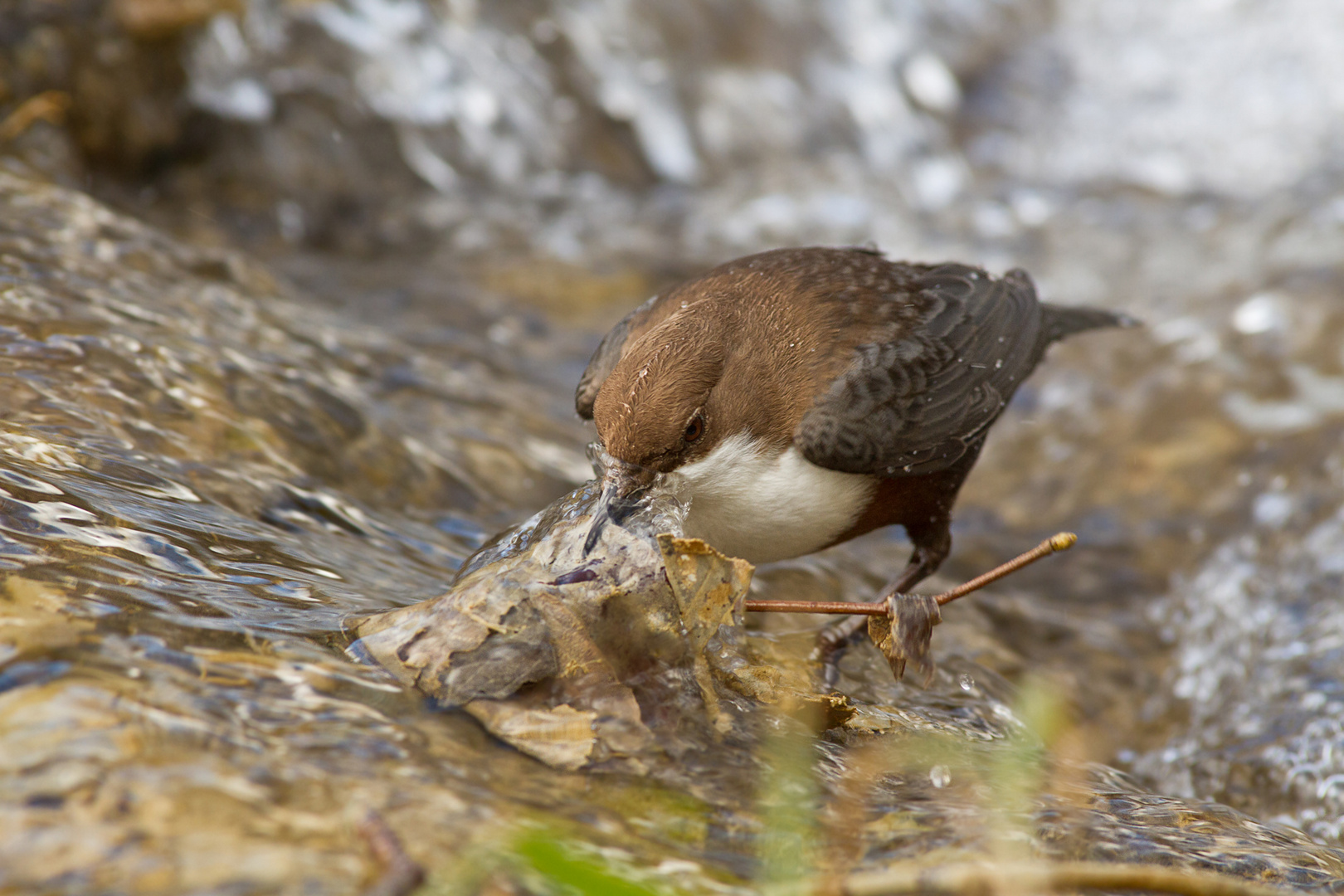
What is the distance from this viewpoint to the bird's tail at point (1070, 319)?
13.8ft

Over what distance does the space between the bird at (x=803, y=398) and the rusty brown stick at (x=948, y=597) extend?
1.36 ft

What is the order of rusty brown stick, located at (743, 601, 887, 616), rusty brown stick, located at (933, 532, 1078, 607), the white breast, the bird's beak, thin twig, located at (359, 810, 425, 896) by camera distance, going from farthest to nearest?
the white breast, the bird's beak, rusty brown stick, located at (743, 601, 887, 616), rusty brown stick, located at (933, 532, 1078, 607), thin twig, located at (359, 810, 425, 896)

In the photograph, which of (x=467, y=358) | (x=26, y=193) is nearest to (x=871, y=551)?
(x=467, y=358)

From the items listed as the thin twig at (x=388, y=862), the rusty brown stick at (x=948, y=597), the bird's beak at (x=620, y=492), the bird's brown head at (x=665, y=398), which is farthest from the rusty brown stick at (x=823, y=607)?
the thin twig at (x=388, y=862)

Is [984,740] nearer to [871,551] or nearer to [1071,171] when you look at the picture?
[871,551]

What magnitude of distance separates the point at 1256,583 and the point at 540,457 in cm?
261

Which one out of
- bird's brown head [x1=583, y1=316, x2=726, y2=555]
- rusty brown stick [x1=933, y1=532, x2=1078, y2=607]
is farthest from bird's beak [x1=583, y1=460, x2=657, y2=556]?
rusty brown stick [x1=933, y1=532, x2=1078, y2=607]

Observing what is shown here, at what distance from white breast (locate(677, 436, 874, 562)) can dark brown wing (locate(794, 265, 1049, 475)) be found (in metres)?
0.07

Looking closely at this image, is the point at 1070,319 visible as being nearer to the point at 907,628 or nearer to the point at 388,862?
the point at 907,628

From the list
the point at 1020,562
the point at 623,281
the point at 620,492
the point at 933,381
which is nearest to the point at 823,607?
the point at 1020,562

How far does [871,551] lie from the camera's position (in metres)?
4.61

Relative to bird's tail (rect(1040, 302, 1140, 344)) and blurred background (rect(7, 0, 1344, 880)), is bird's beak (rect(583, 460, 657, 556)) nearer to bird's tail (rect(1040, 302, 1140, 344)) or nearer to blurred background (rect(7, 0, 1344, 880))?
blurred background (rect(7, 0, 1344, 880))

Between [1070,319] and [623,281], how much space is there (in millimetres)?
2760

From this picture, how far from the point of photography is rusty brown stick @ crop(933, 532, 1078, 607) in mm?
2086
